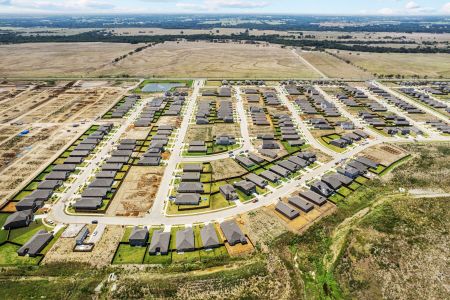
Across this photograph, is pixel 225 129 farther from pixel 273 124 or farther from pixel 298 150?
pixel 298 150

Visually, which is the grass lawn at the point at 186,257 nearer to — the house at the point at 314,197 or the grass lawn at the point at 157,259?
the grass lawn at the point at 157,259

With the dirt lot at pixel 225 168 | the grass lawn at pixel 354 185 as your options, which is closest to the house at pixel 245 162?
the dirt lot at pixel 225 168

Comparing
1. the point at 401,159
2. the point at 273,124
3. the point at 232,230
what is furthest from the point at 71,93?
the point at 401,159

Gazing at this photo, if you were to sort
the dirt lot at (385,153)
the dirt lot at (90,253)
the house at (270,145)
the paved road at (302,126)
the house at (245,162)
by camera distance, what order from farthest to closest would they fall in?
the paved road at (302,126)
the house at (270,145)
the dirt lot at (385,153)
the house at (245,162)
the dirt lot at (90,253)

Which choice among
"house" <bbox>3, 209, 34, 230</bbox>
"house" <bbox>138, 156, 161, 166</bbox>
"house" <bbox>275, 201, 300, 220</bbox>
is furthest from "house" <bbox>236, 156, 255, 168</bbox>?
"house" <bbox>3, 209, 34, 230</bbox>

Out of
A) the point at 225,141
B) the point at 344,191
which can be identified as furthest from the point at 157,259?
the point at 225,141

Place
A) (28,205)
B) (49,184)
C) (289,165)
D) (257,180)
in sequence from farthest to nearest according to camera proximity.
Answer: (289,165) → (257,180) → (49,184) → (28,205)

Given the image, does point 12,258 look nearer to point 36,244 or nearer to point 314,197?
point 36,244
